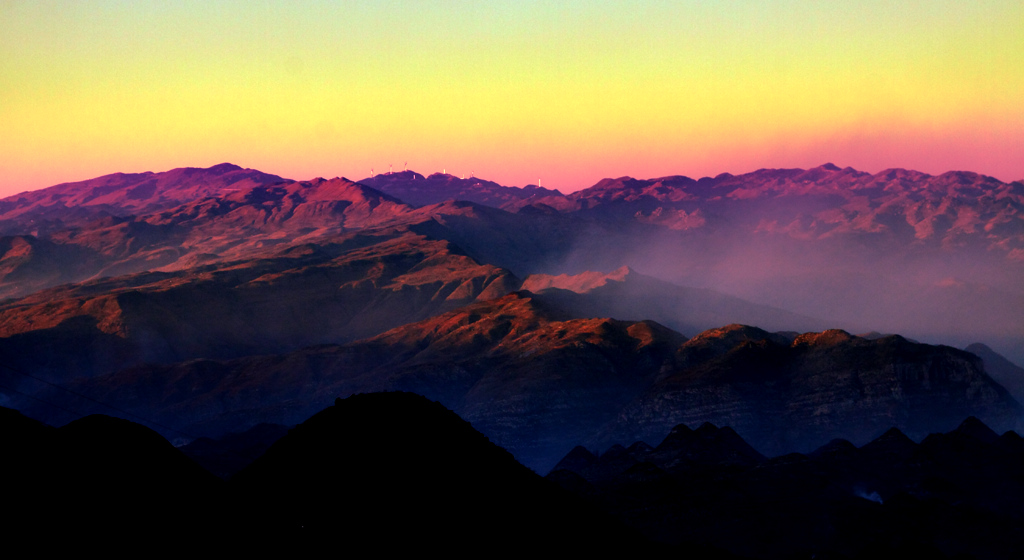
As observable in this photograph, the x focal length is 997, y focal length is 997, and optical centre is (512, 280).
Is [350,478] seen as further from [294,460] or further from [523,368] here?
[523,368]

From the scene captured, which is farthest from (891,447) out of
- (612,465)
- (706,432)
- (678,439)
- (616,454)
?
(612,465)

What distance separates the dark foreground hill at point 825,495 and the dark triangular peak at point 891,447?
0.11 m

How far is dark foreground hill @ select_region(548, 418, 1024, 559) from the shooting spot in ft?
266

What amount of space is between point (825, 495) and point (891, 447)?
76.1 ft

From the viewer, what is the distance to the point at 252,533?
1750 inches

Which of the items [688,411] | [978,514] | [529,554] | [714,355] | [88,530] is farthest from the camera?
[714,355]

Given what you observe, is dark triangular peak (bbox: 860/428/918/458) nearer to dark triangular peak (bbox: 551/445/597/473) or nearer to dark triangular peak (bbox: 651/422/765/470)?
dark triangular peak (bbox: 651/422/765/470)

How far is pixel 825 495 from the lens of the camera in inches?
3647

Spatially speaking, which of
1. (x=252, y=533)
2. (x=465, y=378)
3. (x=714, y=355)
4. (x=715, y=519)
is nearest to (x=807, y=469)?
(x=715, y=519)

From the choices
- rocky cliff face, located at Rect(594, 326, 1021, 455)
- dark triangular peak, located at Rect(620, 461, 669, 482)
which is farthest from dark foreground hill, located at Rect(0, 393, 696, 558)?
rocky cliff face, located at Rect(594, 326, 1021, 455)

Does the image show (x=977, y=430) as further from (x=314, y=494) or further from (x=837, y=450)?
(x=314, y=494)

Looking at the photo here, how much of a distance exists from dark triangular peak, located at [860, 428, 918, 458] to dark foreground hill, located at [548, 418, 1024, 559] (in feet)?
0.37

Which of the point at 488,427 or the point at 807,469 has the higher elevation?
the point at 807,469

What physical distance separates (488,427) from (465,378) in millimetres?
20744
